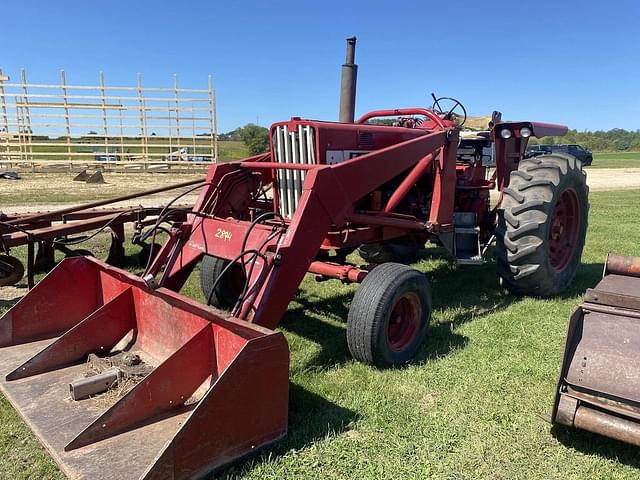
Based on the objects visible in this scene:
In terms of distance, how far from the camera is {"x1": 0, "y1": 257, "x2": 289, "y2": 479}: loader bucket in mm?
2590

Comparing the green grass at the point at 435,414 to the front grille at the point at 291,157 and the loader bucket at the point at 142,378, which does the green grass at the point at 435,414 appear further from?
the front grille at the point at 291,157

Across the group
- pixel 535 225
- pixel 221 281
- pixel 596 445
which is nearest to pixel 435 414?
pixel 596 445

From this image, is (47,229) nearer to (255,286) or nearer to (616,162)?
(255,286)

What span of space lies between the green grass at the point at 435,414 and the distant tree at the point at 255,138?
33407 mm

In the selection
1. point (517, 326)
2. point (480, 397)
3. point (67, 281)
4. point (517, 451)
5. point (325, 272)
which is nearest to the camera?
point (517, 451)

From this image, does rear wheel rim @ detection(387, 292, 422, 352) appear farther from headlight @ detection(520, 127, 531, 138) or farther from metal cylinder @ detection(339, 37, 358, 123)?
headlight @ detection(520, 127, 531, 138)

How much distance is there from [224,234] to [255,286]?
0.73 meters

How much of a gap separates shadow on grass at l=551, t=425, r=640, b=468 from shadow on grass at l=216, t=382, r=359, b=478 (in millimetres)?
1195

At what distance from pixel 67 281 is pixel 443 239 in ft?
11.3

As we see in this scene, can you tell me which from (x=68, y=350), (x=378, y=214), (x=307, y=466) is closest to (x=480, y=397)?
(x=307, y=466)

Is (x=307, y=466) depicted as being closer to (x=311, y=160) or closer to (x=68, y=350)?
(x=68, y=350)

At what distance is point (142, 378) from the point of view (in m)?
3.30

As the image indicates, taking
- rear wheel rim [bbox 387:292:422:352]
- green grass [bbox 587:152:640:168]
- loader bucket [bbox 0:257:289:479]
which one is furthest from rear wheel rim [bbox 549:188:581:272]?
green grass [bbox 587:152:640:168]

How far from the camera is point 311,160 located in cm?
443
